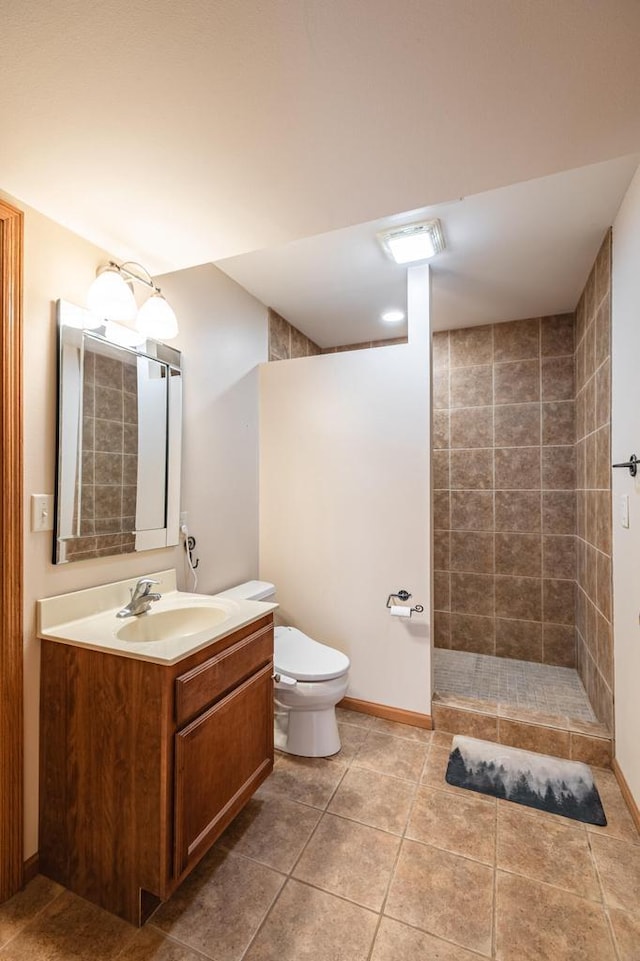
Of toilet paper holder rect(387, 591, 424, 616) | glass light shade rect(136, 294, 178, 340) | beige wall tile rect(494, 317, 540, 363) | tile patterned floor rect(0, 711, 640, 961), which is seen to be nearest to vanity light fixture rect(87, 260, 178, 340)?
glass light shade rect(136, 294, 178, 340)

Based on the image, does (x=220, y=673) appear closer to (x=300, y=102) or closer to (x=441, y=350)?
(x=300, y=102)

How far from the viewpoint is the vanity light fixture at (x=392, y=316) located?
2.95m

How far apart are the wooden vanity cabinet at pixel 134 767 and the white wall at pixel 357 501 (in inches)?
42.7

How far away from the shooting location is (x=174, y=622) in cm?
176

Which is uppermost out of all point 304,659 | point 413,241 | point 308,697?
point 413,241

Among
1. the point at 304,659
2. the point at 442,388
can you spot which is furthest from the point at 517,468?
the point at 304,659

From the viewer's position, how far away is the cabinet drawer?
4.19 feet

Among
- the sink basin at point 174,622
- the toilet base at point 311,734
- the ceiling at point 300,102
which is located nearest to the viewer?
the ceiling at point 300,102

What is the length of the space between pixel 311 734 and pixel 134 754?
1.04m

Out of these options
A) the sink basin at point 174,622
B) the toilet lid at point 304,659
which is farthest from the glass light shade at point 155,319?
the toilet lid at point 304,659

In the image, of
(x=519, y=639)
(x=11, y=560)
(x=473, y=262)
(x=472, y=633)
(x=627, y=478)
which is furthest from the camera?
(x=472, y=633)

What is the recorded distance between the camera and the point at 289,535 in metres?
2.69

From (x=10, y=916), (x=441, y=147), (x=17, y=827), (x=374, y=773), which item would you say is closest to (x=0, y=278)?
(x=441, y=147)

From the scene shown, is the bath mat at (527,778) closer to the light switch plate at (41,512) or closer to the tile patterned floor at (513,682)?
the tile patterned floor at (513,682)
